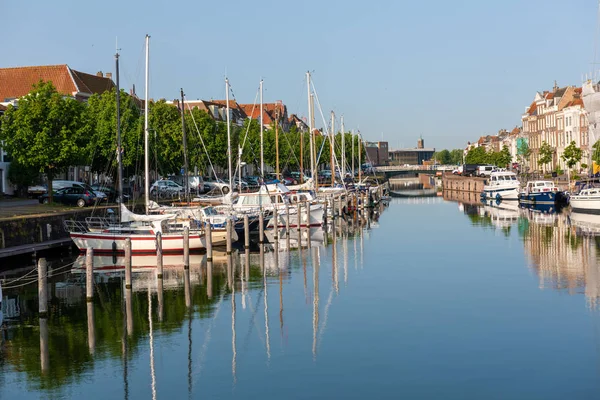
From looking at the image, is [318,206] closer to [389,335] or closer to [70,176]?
[70,176]

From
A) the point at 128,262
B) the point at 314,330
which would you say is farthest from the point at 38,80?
the point at 314,330

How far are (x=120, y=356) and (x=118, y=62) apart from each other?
25414mm

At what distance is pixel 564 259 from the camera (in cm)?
4791

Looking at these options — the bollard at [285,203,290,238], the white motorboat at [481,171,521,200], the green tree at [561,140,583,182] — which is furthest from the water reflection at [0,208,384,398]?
the green tree at [561,140,583,182]

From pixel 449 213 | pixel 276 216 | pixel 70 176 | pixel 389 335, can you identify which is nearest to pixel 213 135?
pixel 70 176

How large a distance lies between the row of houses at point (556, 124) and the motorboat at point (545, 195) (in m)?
23.5

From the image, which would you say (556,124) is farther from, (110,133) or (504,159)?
(110,133)

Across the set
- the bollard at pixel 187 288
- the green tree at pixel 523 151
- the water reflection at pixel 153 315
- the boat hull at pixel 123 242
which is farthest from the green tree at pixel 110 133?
the green tree at pixel 523 151

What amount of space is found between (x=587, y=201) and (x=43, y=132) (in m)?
45.6

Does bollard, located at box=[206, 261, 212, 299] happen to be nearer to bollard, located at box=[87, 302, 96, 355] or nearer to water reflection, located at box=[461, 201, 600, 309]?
bollard, located at box=[87, 302, 96, 355]

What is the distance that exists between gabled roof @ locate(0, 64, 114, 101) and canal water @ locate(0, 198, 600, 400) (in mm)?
48476

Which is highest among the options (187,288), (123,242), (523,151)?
(523,151)

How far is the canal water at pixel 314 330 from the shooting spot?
23.5 metres

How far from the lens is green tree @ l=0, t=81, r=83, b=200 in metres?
59.1
